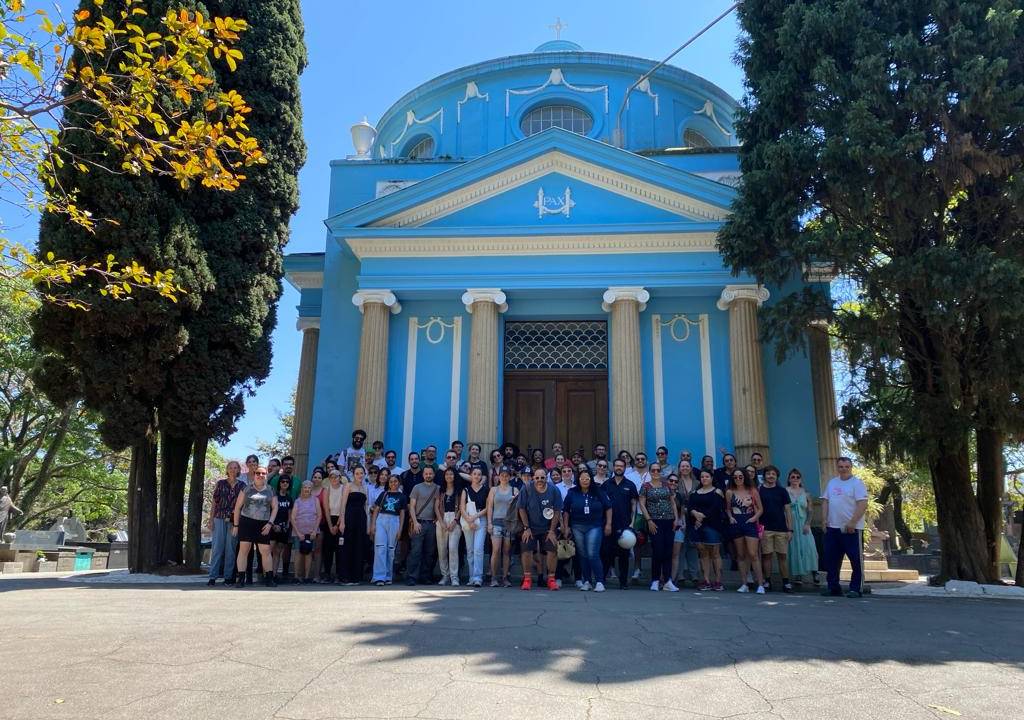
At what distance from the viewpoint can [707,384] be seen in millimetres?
13977

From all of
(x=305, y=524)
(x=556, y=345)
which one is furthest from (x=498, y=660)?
(x=556, y=345)

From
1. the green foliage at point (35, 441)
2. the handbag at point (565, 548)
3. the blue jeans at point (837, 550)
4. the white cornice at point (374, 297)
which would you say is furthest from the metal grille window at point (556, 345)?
the green foliage at point (35, 441)

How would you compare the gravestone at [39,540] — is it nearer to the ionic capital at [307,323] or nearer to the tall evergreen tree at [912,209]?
the ionic capital at [307,323]

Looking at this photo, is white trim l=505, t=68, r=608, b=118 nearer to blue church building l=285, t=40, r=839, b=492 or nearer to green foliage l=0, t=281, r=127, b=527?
blue church building l=285, t=40, r=839, b=492

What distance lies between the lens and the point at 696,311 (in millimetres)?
14438

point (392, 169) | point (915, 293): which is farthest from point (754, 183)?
point (392, 169)

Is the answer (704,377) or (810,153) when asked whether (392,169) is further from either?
(810,153)

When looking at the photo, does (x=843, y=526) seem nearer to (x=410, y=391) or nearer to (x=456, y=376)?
(x=456, y=376)

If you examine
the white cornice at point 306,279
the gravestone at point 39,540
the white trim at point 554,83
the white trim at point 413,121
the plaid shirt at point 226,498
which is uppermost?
the white trim at point 554,83

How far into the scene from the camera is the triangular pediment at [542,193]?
46.4 ft

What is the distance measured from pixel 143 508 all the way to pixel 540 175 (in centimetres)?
870

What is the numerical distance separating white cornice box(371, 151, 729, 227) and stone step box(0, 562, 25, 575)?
10996mm

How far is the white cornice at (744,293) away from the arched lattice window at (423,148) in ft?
30.7

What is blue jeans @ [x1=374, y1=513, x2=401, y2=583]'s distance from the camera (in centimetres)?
977
